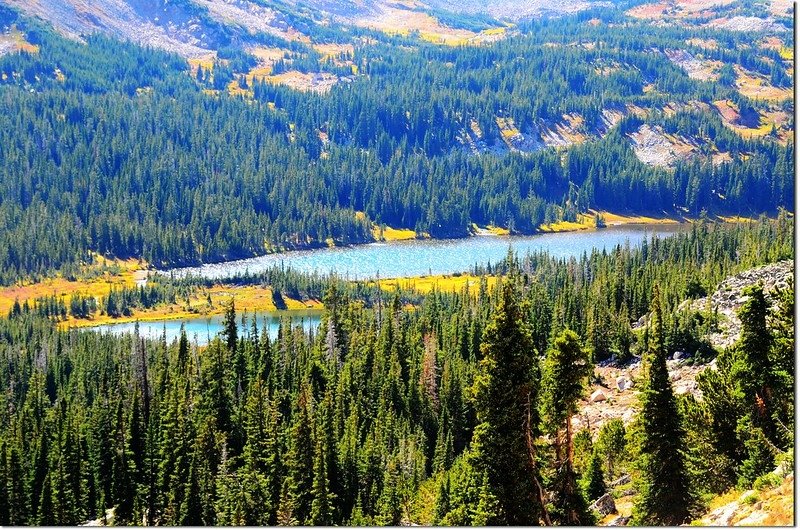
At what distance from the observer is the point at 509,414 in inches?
1825

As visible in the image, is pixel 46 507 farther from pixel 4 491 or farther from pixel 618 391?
pixel 618 391

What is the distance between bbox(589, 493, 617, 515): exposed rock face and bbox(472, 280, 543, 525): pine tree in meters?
17.2

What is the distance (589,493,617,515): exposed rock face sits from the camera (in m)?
62.6

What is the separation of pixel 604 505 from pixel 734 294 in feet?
210

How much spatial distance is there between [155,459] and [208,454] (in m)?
9.02

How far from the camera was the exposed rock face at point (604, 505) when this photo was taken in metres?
62.6

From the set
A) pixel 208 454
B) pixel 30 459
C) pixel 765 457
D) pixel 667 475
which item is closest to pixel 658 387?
pixel 667 475

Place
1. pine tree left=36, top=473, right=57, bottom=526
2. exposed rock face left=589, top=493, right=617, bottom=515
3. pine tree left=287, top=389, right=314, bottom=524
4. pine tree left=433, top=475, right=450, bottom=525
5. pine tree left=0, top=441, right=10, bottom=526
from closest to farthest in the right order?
1. exposed rock face left=589, top=493, right=617, bottom=515
2. pine tree left=433, top=475, right=450, bottom=525
3. pine tree left=287, top=389, right=314, bottom=524
4. pine tree left=36, top=473, right=57, bottom=526
5. pine tree left=0, top=441, right=10, bottom=526

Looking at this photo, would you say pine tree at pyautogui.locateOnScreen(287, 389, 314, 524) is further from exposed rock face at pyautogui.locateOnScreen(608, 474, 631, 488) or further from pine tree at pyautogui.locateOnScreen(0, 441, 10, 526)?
pine tree at pyautogui.locateOnScreen(0, 441, 10, 526)

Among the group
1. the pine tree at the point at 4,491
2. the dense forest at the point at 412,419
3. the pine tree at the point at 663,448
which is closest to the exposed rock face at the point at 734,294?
the dense forest at the point at 412,419

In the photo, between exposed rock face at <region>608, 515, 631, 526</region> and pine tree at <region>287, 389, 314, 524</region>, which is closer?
exposed rock face at <region>608, 515, 631, 526</region>

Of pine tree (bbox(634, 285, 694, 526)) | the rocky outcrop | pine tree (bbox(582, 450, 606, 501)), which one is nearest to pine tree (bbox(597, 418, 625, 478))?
pine tree (bbox(582, 450, 606, 501))

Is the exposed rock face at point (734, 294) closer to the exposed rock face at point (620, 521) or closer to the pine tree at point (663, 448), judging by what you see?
the exposed rock face at point (620, 521)

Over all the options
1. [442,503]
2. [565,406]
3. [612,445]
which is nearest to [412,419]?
[442,503]
